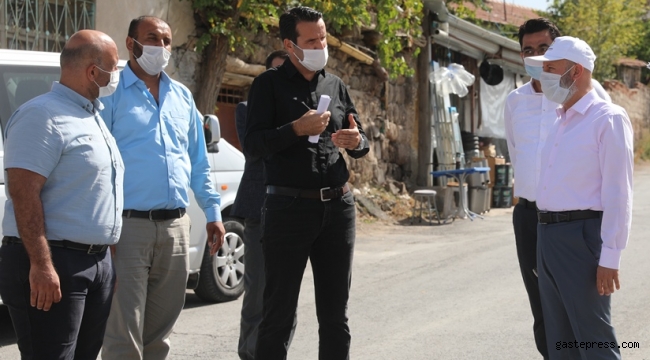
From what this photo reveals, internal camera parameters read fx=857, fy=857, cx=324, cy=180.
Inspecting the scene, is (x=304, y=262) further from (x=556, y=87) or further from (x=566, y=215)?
(x=556, y=87)

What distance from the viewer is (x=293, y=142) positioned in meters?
4.36

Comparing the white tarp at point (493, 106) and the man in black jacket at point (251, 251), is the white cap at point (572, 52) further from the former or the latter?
the white tarp at point (493, 106)

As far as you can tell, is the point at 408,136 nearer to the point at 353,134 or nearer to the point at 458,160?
the point at 458,160

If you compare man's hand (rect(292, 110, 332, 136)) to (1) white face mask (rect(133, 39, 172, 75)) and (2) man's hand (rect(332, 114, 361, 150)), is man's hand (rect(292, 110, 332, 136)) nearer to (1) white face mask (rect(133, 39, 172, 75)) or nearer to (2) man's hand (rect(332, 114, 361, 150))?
(2) man's hand (rect(332, 114, 361, 150))

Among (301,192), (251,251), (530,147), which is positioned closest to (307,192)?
(301,192)

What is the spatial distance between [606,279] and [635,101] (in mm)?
33046

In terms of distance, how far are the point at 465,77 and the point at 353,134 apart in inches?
617

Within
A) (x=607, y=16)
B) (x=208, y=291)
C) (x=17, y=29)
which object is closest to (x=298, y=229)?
(x=208, y=291)

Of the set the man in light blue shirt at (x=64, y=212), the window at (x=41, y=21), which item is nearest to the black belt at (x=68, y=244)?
the man in light blue shirt at (x=64, y=212)

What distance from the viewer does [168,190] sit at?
445cm

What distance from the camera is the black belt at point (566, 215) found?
13.5ft

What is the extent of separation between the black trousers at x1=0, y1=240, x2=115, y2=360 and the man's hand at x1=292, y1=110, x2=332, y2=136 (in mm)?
1194

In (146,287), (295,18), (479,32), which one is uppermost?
(479,32)

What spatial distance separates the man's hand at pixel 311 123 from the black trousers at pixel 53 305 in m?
1.19
